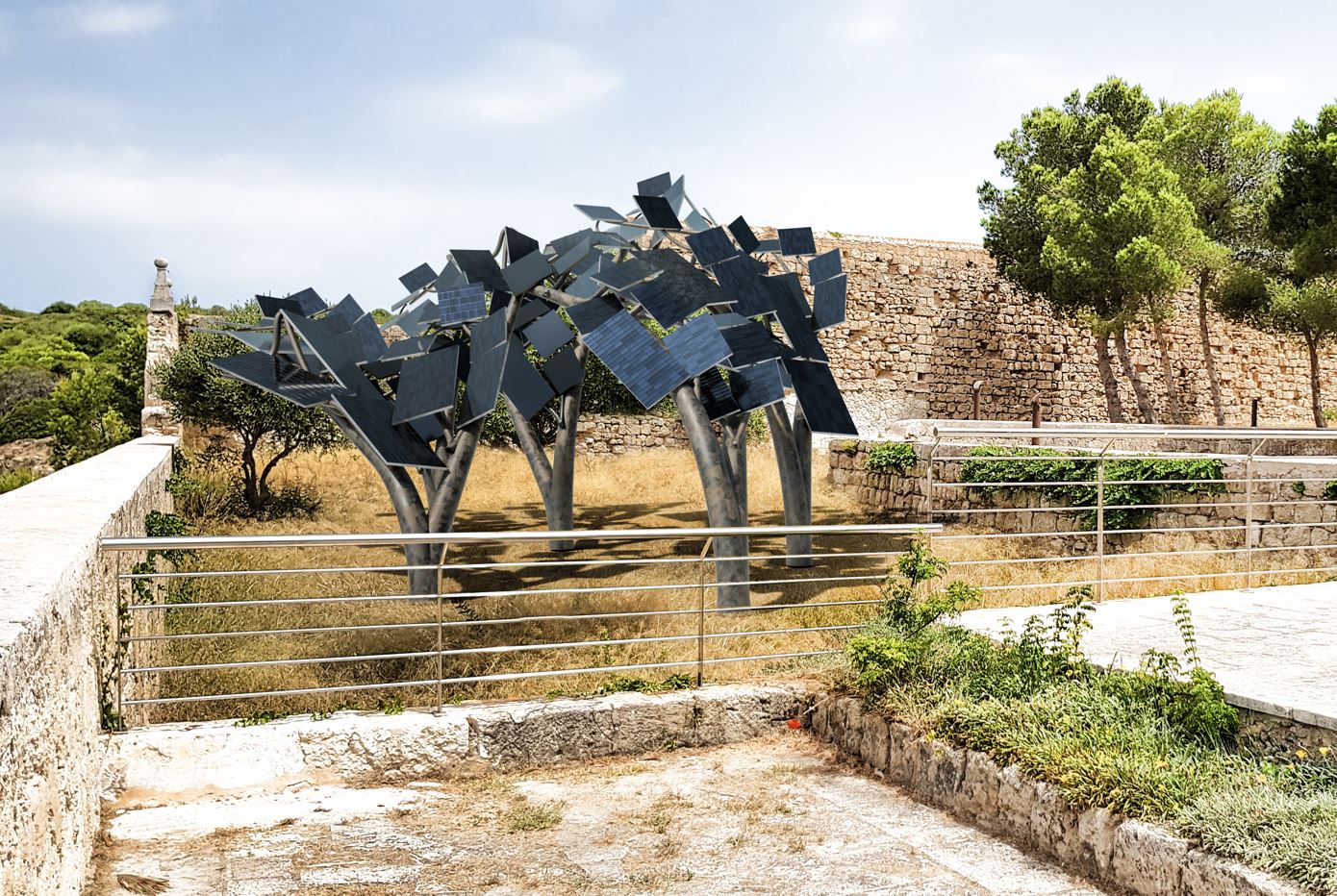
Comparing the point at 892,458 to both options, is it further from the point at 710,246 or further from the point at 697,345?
the point at 697,345

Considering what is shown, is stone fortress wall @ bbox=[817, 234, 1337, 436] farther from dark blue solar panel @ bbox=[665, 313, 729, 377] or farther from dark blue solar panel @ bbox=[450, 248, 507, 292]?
dark blue solar panel @ bbox=[665, 313, 729, 377]

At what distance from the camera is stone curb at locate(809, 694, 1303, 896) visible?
2854 millimetres

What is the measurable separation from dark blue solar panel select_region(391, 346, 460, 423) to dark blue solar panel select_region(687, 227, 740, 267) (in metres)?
2.08

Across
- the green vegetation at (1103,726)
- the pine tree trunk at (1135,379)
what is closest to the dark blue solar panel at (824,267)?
the green vegetation at (1103,726)

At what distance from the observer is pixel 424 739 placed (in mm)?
4109

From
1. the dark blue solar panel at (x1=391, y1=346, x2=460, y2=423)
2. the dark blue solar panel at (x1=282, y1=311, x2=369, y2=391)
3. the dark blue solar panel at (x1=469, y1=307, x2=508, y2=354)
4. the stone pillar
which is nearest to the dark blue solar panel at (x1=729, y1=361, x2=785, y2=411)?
the dark blue solar panel at (x1=469, y1=307, x2=508, y2=354)

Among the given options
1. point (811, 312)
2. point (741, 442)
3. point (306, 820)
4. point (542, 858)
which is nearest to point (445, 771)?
point (306, 820)

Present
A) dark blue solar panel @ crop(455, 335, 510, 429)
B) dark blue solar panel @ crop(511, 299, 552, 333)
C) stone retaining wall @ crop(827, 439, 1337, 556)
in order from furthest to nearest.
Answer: dark blue solar panel @ crop(511, 299, 552, 333) < stone retaining wall @ crop(827, 439, 1337, 556) < dark blue solar panel @ crop(455, 335, 510, 429)

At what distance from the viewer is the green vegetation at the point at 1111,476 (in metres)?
9.38

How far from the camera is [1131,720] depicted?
12.2 ft

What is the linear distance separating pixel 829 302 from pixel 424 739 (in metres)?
6.98

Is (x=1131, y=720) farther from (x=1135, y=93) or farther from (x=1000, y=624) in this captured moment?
(x=1135, y=93)

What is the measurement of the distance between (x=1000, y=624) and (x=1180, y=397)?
2478cm

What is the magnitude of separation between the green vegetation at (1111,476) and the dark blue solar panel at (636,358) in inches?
Answer: 114
